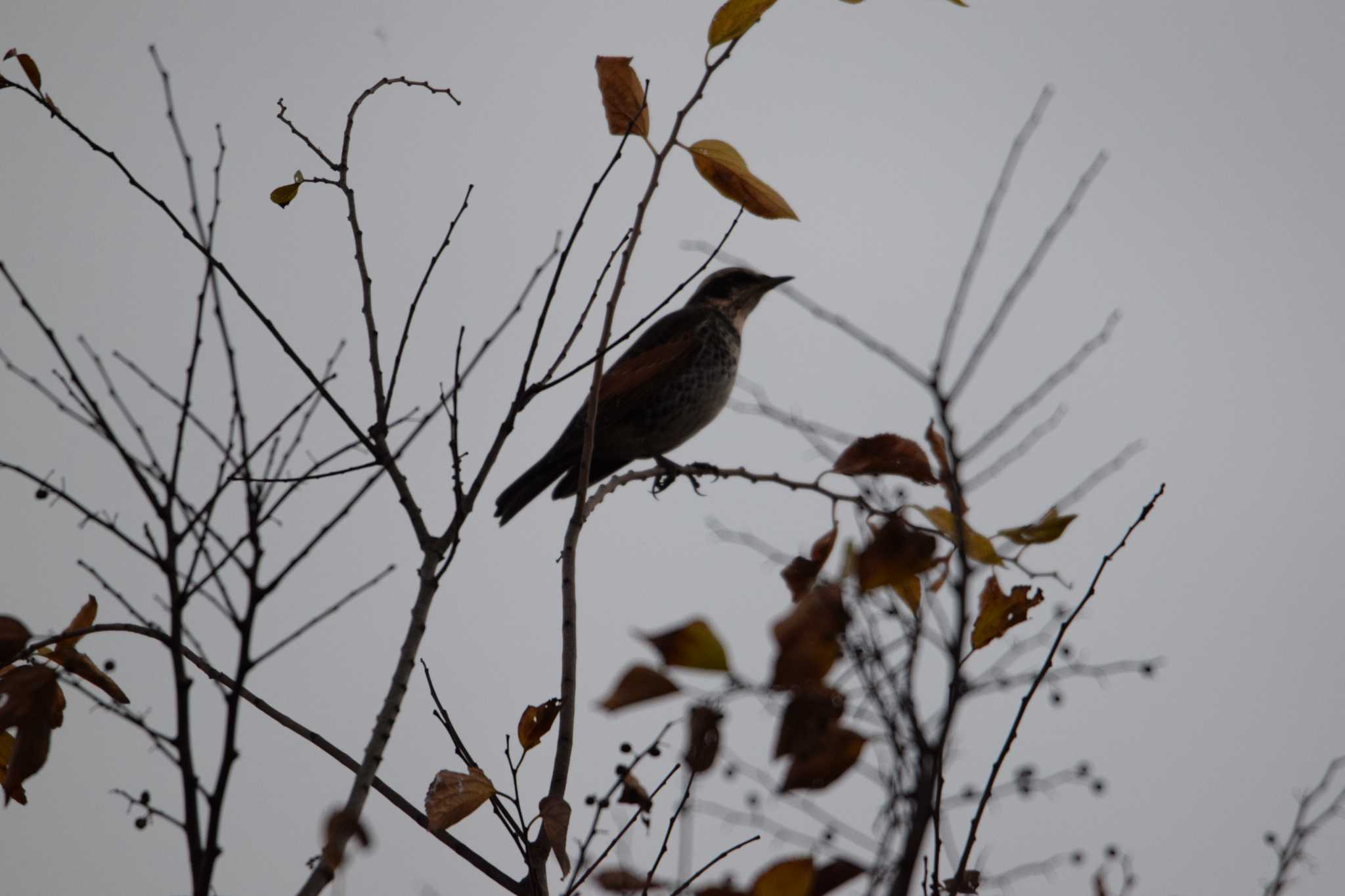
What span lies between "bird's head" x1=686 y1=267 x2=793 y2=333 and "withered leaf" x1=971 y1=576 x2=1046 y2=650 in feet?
15.9

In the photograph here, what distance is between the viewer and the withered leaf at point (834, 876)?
1.70 m

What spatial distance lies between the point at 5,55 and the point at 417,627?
1841 millimetres

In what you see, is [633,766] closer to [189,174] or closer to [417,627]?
[417,627]

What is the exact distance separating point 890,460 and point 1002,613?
1.35 ft

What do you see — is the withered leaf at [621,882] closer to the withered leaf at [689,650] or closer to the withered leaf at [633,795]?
the withered leaf at [633,795]

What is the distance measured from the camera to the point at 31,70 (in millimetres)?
2955

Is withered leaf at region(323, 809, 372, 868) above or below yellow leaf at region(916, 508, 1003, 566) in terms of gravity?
below

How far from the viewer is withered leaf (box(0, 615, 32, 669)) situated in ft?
6.86

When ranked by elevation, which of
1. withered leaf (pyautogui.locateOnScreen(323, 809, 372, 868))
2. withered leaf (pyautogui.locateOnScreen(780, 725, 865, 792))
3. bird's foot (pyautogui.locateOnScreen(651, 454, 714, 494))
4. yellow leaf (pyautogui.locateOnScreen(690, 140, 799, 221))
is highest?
bird's foot (pyautogui.locateOnScreen(651, 454, 714, 494))

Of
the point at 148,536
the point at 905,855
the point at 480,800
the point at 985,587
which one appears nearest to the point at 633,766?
the point at 480,800

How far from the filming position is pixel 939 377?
1907mm

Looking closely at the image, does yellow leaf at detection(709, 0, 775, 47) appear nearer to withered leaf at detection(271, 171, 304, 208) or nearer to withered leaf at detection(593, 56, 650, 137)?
withered leaf at detection(593, 56, 650, 137)

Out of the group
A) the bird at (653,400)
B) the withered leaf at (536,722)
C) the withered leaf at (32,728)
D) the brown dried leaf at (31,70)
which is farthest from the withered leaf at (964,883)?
the bird at (653,400)

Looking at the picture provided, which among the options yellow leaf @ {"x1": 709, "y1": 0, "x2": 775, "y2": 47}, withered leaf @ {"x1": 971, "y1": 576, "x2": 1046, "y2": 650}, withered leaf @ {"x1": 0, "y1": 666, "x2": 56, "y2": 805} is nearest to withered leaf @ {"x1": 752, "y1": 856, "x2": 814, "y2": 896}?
withered leaf @ {"x1": 971, "y1": 576, "x2": 1046, "y2": 650}
